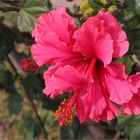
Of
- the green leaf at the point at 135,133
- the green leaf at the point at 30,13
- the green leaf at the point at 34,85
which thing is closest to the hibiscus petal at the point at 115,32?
the green leaf at the point at 30,13

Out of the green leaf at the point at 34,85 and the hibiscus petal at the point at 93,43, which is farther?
the green leaf at the point at 34,85

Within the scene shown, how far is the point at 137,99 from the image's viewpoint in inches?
56.8

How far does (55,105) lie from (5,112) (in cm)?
139

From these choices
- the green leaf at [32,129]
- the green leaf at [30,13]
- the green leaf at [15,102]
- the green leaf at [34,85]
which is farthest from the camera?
the green leaf at [32,129]

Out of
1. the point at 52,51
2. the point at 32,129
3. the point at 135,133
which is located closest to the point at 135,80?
the point at 52,51

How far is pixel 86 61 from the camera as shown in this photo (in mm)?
1500

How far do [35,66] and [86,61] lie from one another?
1.14 feet

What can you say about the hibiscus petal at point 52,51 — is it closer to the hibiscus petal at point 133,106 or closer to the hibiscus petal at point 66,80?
the hibiscus petal at point 66,80

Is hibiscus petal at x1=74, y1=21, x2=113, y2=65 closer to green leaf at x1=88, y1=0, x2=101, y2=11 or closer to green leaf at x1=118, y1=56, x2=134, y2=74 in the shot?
green leaf at x1=88, y1=0, x2=101, y2=11

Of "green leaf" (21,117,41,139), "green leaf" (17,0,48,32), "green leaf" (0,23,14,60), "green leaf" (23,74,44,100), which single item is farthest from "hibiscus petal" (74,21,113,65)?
"green leaf" (21,117,41,139)

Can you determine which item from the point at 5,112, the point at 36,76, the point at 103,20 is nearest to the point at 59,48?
the point at 103,20

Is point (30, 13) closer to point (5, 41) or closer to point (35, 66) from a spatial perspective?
point (35, 66)

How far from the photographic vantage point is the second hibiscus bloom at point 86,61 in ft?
4.49

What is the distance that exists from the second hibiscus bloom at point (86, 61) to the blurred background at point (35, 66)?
19cm
